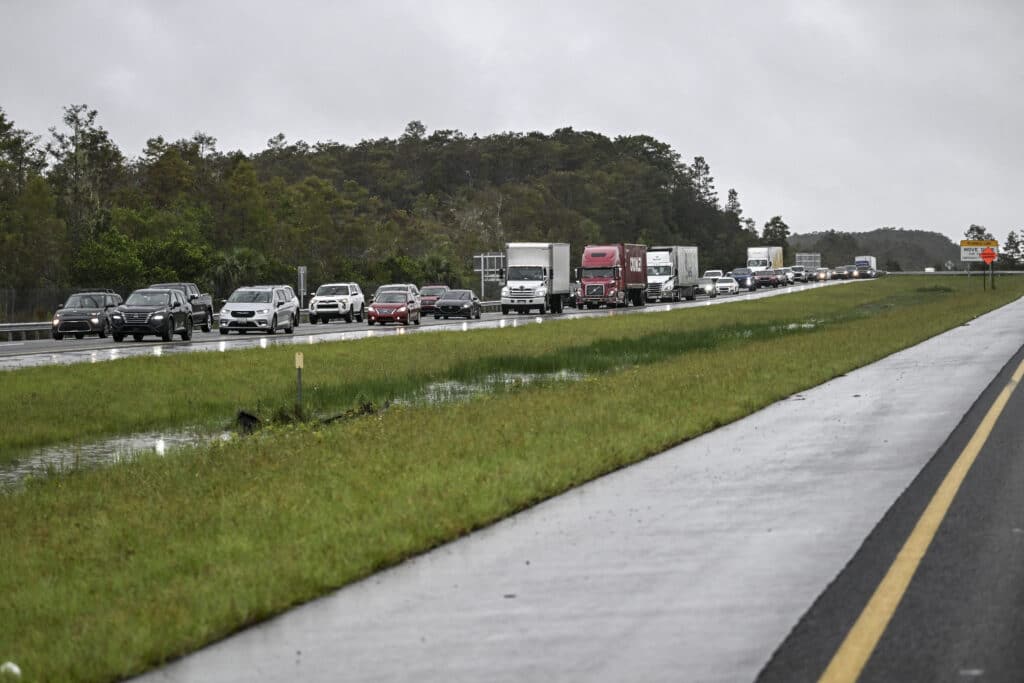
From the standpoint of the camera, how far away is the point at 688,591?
8445mm

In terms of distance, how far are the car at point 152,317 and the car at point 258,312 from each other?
2649 mm

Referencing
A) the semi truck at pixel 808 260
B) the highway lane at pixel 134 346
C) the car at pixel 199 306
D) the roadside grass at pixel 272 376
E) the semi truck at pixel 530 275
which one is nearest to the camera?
the roadside grass at pixel 272 376

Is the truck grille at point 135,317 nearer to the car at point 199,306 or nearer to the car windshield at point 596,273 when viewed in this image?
the car at point 199,306

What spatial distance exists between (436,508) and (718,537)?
2540 mm

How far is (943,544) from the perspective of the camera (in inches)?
381

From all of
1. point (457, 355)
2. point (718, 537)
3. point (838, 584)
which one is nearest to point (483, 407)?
point (718, 537)

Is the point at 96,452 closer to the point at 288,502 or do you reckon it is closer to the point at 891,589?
the point at 288,502

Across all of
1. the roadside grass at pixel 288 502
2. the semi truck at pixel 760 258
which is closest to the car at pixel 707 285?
the semi truck at pixel 760 258

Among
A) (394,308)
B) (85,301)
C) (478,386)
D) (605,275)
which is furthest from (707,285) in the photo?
(478,386)

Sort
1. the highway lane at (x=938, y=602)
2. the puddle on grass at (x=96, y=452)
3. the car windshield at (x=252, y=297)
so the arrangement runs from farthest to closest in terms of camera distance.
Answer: the car windshield at (x=252, y=297), the puddle on grass at (x=96, y=452), the highway lane at (x=938, y=602)

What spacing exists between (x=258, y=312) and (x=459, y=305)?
62.0ft

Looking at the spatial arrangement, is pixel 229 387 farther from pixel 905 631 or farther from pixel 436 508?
pixel 905 631

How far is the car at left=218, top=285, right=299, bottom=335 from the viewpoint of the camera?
168 feet

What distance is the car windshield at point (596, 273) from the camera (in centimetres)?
7944
